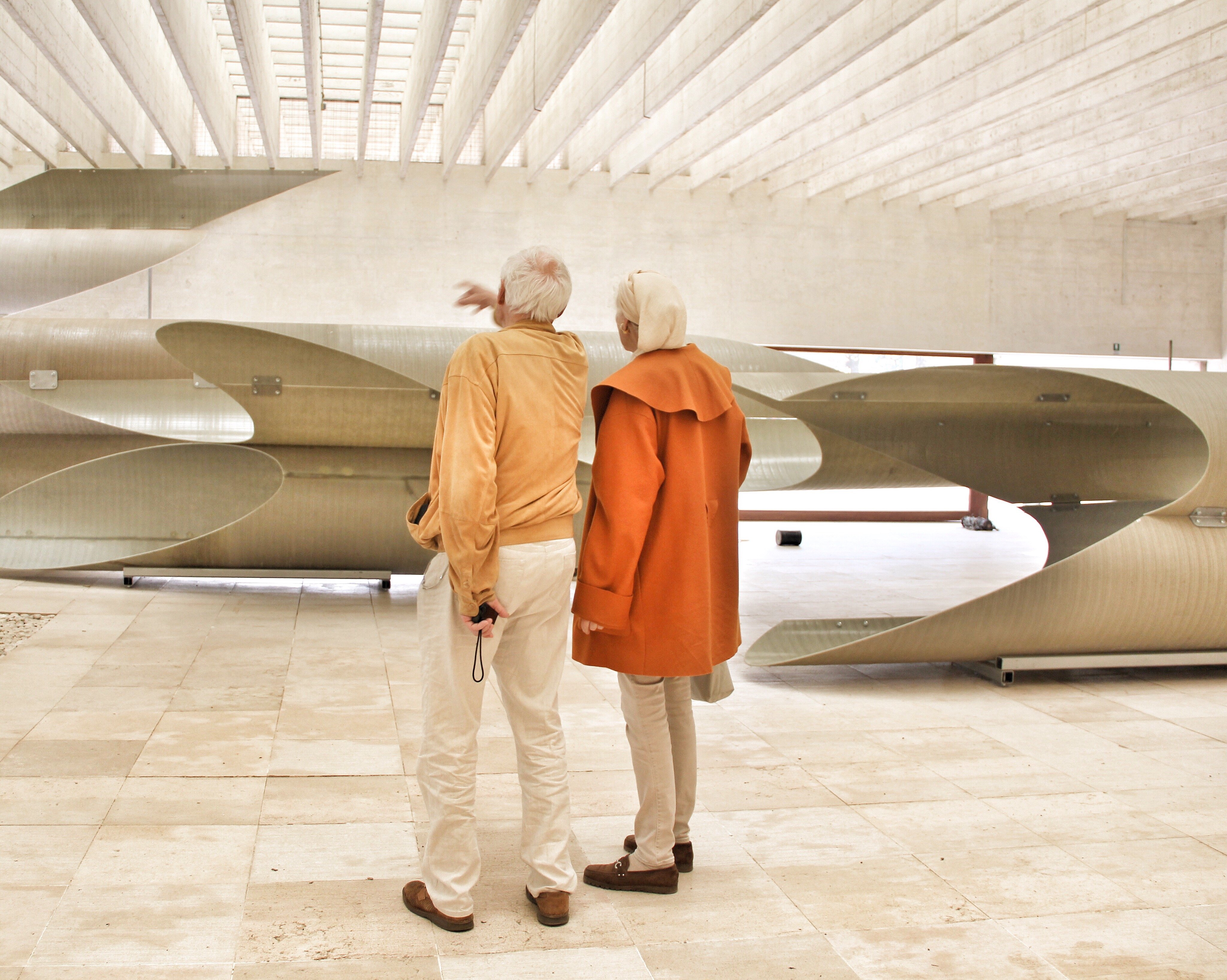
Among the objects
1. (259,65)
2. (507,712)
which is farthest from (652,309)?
(259,65)

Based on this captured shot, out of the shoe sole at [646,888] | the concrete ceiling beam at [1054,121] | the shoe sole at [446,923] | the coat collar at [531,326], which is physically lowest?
the shoe sole at [646,888]

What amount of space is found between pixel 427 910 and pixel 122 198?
6.82 meters

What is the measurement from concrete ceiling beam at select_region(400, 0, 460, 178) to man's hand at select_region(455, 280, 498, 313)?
14.2ft

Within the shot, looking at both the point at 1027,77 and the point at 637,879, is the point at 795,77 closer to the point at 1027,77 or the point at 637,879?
the point at 1027,77

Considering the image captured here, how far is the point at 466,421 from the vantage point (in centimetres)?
190

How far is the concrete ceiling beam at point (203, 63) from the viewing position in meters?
6.21

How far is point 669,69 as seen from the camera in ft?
24.4

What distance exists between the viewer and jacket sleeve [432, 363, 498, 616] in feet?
6.10

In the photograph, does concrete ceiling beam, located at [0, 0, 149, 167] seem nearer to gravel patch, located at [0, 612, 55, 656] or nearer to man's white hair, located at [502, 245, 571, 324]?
gravel patch, located at [0, 612, 55, 656]

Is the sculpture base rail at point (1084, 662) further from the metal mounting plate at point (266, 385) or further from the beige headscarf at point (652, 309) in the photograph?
the metal mounting plate at point (266, 385)

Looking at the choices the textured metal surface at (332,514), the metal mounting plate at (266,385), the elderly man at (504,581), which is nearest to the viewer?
the elderly man at (504,581)

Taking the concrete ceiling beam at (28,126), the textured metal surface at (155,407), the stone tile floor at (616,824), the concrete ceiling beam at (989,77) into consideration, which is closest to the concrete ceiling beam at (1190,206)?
the concrete ceiling beam at (989,77)

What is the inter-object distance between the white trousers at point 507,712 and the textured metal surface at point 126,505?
4.45 m

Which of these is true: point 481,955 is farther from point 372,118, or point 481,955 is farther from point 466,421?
point 372,118
